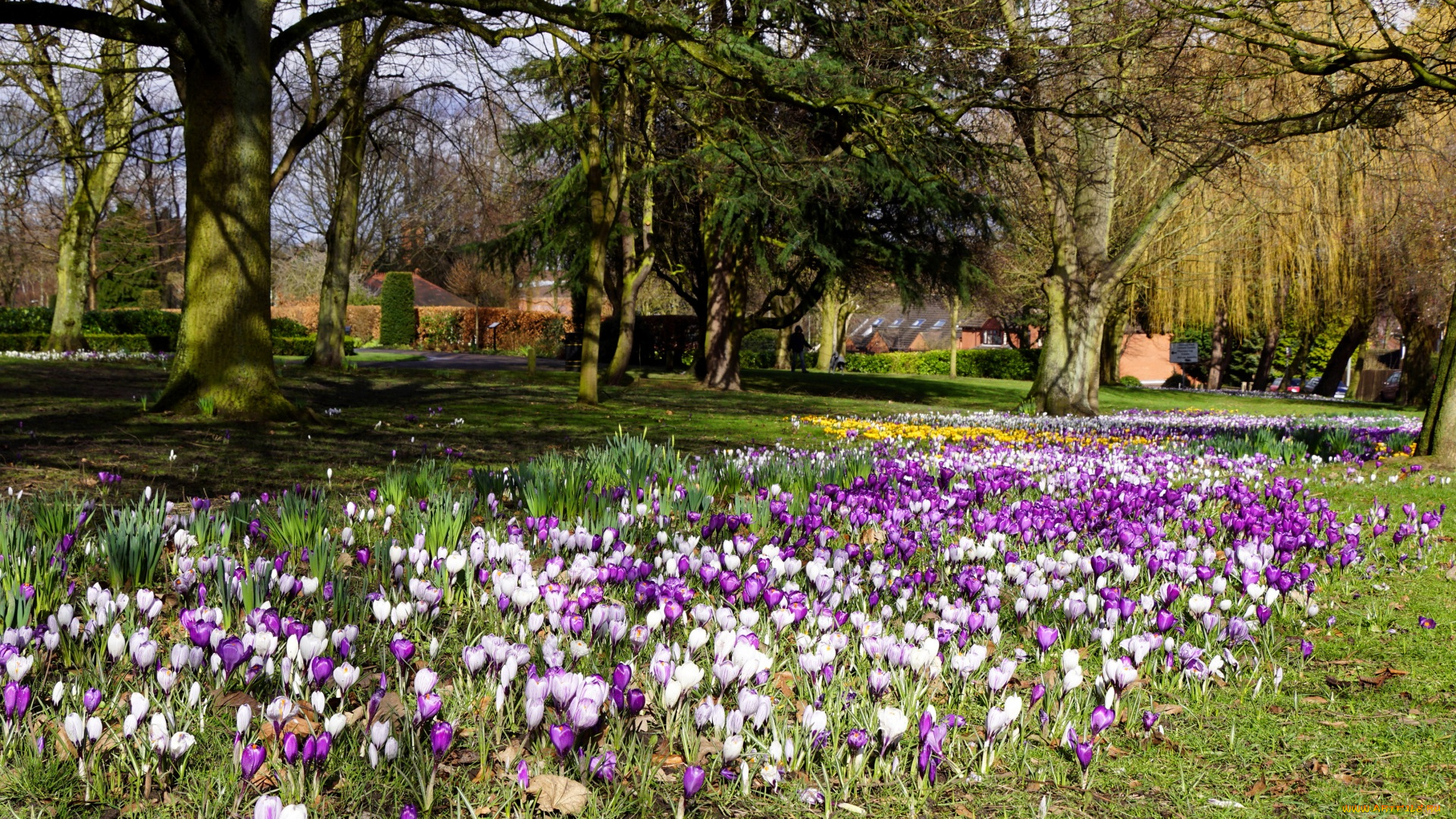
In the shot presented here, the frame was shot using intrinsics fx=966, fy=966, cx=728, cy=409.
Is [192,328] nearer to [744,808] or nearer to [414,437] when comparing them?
[414,437]

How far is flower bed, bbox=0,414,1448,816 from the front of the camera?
221cm

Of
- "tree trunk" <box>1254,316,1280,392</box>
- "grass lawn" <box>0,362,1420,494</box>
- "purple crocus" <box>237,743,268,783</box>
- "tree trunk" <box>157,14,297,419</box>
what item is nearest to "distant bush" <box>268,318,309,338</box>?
"grass lawn" <box>0,362,1420,494</box>

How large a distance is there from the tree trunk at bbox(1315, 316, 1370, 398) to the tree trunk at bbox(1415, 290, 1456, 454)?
2523cm

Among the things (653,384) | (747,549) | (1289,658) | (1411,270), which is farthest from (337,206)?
(1411,270)

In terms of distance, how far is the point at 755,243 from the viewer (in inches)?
663

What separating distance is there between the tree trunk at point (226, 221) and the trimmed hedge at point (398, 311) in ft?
122

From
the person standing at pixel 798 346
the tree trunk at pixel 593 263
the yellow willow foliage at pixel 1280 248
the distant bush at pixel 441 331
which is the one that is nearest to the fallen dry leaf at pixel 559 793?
the tree trunk at pixel 593 263

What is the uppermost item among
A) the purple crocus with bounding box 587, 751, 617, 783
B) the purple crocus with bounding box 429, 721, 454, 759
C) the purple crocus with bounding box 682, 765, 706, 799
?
the purple crocus with bounding box 429, 721, 454, 759

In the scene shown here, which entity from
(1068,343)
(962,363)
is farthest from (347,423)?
(962,363)

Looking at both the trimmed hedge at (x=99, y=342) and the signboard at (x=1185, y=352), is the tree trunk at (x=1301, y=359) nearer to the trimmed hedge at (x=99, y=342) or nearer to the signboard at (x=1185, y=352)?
the signboard at (x=1185, y=352)

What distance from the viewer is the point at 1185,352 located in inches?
2066

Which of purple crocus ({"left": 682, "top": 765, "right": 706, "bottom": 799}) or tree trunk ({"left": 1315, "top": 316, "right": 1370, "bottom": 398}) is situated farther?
tree trunk ({"left": 1315, "top": 316, "right": 1370, "bottom": 398})

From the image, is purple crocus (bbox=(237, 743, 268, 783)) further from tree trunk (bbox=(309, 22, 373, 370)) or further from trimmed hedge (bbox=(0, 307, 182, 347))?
trimmed hedge (bbox=(0, 307, 182, 347))

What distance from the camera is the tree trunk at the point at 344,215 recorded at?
16.2m
